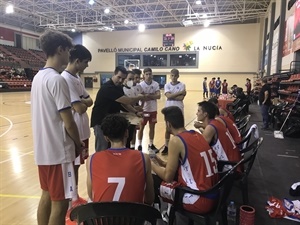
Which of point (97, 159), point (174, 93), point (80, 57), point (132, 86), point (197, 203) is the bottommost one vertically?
point (197, 203)

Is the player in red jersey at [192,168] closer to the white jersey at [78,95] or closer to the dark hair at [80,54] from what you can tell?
the white jersey at [78,95]

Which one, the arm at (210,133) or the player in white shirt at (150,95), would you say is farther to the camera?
the player in white shirt at (150,95)

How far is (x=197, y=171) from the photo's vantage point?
1.86m

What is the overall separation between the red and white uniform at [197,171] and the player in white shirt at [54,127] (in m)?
0.76

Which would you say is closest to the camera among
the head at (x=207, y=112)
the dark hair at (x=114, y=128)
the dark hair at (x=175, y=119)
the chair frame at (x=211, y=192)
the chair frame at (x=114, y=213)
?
the chair frame at (x=114, y=213)

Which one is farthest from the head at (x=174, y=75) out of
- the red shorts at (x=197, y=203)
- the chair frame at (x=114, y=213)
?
the chair frame at (x=114, y=213)

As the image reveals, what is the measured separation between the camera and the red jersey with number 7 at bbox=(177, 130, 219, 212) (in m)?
1.83

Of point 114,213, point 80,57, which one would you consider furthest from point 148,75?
point 114,213

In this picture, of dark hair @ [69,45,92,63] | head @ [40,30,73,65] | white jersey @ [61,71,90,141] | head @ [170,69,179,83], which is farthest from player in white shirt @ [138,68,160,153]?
head @ [40,30,73,65]

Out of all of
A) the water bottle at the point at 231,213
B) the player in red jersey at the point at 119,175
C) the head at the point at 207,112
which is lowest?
the water bottle at the point at 231,213

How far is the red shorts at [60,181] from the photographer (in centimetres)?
174

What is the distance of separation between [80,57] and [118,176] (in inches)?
52.9

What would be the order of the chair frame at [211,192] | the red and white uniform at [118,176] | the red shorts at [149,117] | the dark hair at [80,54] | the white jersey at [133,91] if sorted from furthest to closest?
the red shorts at [149,117]
the white jersey at [133,91]
the dark hair at [80,54]
the chair frame at [211,192]
the red and white uniform at [118,176]

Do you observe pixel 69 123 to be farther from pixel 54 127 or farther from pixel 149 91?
pixel 149 91
